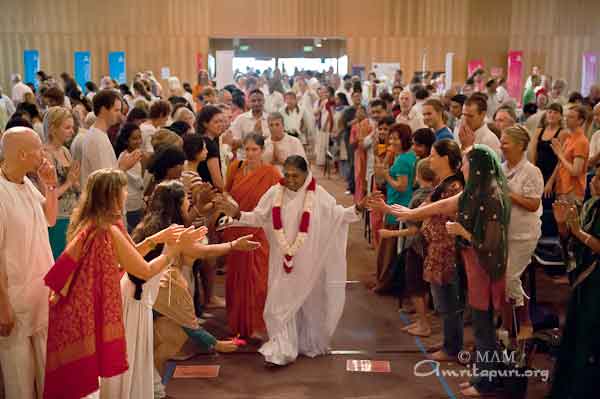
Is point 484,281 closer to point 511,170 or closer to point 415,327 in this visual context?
point 511,170

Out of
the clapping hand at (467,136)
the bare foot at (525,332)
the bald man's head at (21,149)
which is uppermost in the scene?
the bald man's head at (21,149)

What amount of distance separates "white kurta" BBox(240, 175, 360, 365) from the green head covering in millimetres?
982

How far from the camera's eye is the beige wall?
18.0 meters

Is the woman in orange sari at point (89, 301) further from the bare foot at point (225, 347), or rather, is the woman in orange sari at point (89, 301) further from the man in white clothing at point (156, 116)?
the man in white clothing at point (156, 116)

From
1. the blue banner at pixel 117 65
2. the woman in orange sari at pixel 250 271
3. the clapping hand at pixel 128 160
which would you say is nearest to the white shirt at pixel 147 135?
the clapping hand at pixel 128 160

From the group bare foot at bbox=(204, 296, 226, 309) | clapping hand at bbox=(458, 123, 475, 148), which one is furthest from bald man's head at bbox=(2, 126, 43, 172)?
clapping hand at bbox=(458, 123, 475, 148)

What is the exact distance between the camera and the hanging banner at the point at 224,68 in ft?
44.3

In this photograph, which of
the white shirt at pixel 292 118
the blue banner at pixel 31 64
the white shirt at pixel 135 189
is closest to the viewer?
the white shirt at pixel 135 189

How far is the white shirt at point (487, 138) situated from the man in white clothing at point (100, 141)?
2873 millimetres

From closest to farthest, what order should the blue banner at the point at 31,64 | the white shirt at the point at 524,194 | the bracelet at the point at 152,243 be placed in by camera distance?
the bracelet at the point at 152,243, the white shirt at the point at 524,194, the blue banner at the point at 31,64

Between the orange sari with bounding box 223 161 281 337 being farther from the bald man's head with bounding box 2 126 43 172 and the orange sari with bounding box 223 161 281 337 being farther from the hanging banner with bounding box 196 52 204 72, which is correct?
the hanging banner with bounding box 196 52 204 72

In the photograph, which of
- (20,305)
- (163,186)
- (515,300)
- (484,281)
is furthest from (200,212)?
(515,300)

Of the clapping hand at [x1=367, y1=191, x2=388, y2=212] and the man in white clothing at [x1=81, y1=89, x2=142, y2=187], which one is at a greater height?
the man in white clothing at [x1=81, y1=89, x2=142, y2=187]

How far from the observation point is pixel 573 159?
6.66 metres
